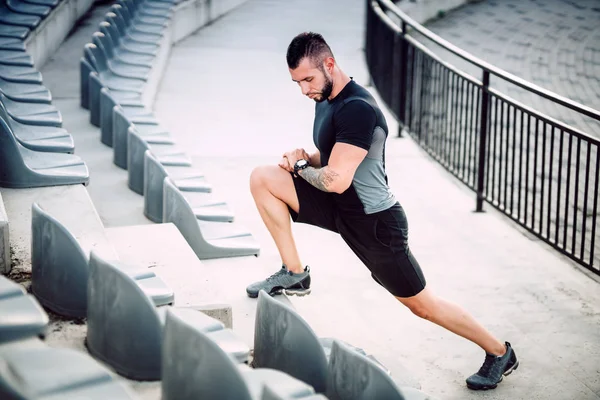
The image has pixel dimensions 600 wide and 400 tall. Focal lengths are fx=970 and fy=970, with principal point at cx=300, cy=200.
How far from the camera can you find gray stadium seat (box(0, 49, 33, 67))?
6840mm

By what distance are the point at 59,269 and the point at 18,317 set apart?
2.36 ft

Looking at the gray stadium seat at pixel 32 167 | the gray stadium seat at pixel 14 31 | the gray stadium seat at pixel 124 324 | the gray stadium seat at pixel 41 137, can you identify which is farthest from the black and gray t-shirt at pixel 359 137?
the gray stadium seat at pixel 14 31

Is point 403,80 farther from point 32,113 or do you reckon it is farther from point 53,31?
point 32,113

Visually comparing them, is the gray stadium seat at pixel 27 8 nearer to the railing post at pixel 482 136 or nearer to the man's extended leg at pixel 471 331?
the railing post at pixel 482 136

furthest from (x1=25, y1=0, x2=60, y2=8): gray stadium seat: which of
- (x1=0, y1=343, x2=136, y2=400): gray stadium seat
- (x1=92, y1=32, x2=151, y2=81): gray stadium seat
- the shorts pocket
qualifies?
(x1=0, y1=343, x2=136, y2=400): gray stadium seat

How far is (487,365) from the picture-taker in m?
4.11

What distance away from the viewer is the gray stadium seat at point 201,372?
→ 2.44 meters

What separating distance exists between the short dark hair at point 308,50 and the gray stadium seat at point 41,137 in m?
1.76

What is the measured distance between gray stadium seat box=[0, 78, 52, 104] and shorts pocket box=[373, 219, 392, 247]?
290cm

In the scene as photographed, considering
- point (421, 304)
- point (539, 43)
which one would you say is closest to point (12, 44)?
point (421, 304)

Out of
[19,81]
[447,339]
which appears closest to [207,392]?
[447,339]

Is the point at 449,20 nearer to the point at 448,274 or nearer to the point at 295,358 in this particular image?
the point at 448,274

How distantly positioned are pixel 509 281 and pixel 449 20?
930cm

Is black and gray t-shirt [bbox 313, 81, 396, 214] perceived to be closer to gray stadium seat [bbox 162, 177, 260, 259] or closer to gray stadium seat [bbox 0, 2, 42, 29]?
gray stadium seat [bbox 162, 177, 260, 259]
